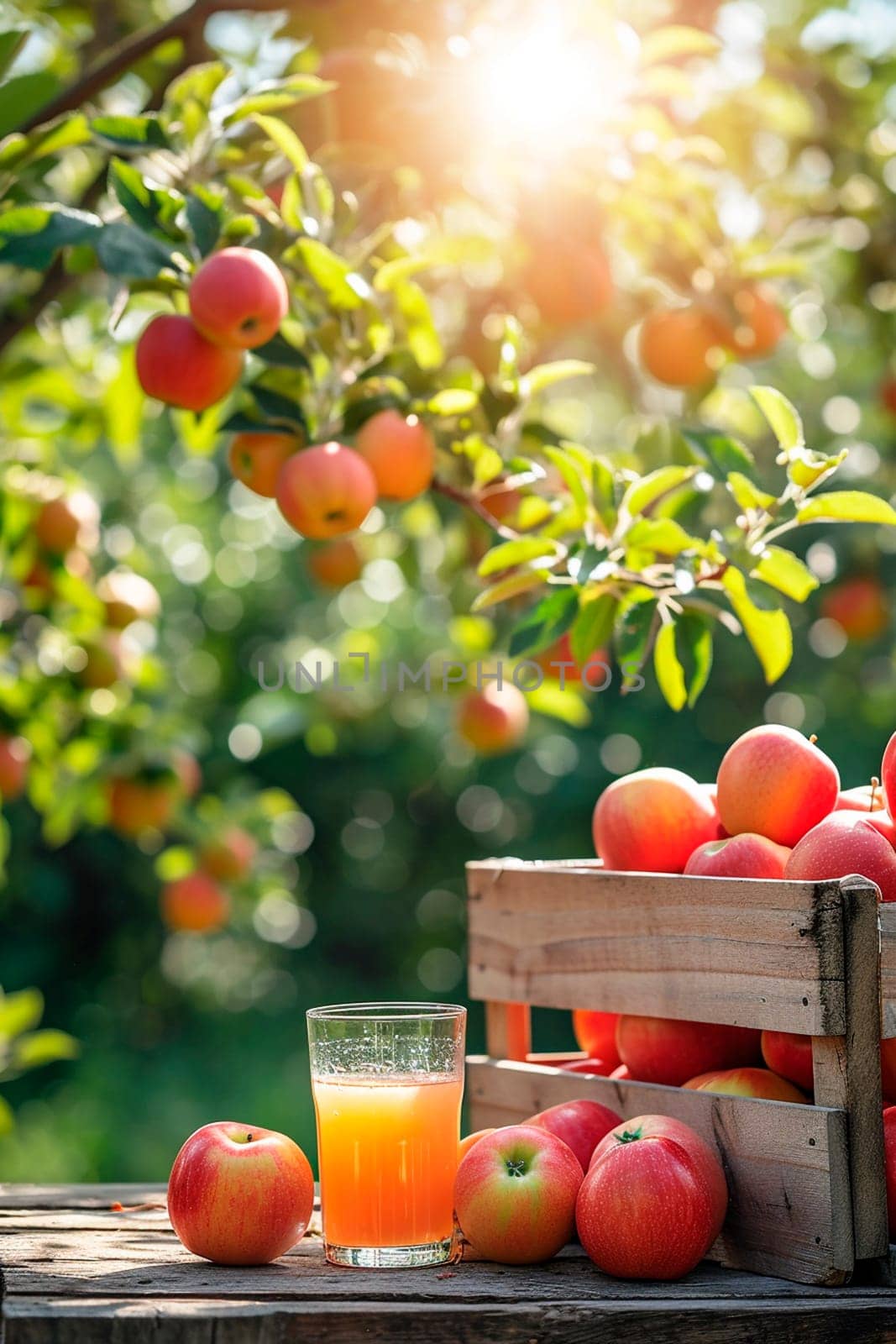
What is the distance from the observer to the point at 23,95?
136cm

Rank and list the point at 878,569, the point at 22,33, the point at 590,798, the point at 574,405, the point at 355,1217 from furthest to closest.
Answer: the point at 574,405, the point at 590,798, the point at 878,569, the point at 22,33, the point at 355,1217

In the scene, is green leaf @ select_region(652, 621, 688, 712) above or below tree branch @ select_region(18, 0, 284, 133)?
below

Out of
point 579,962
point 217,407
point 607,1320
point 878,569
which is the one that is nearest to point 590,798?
point 878,569

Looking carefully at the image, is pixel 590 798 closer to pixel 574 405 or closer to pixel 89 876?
pixel 89 876

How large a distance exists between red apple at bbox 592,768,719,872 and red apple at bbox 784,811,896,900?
0.52 ft

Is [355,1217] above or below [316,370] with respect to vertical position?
below

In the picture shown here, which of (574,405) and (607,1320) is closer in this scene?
(607,1320)

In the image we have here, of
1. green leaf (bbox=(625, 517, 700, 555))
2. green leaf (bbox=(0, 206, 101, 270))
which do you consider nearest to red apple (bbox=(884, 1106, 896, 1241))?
green leaf (bbox=(625, 517, 700, 555))

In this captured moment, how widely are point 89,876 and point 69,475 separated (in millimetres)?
2375

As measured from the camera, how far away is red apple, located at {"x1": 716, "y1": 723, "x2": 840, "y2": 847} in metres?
1.16

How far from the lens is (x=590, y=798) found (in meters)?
4.28

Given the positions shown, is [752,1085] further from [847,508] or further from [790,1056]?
[847,508]

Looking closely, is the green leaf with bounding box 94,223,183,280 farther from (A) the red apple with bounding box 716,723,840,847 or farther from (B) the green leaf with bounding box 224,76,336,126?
(A) the red apple with bounding box 716,723,840,847

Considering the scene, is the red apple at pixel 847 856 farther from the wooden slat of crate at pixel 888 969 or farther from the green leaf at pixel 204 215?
the green leaf at pixel 204 215
